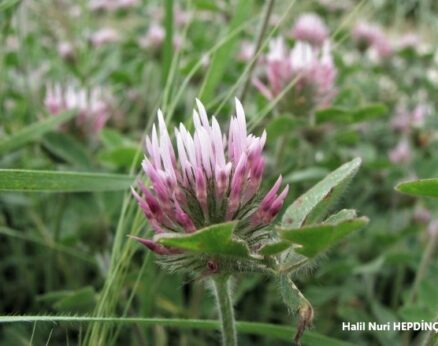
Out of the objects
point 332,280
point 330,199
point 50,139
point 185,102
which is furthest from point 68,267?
point 330,199

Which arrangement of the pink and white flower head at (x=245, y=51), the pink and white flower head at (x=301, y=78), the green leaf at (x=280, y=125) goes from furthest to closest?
the pink and white flower head at (x=245, y=51) → the pink and white flower head at (x=301, y=78) → the green leaf at (x=280, y=125)

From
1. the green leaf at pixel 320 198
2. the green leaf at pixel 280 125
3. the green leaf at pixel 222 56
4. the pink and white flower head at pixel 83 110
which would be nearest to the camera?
the green leaf at pixel 320 198

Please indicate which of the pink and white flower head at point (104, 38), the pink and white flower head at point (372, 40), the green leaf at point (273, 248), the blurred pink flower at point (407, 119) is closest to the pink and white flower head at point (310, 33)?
the blurred pink flower at point (407, 119)

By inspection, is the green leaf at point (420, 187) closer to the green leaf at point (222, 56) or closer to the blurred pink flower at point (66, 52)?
the green leaf at point (222, 56)

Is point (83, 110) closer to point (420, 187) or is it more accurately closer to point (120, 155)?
point (120, 155)

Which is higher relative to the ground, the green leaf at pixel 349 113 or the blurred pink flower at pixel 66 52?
the blurred pink flower at pixel 66 52

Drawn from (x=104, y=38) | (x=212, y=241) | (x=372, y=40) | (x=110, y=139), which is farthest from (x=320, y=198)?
(x=372, y=40)

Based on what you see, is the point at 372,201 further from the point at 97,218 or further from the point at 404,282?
A: the point at 97,218
